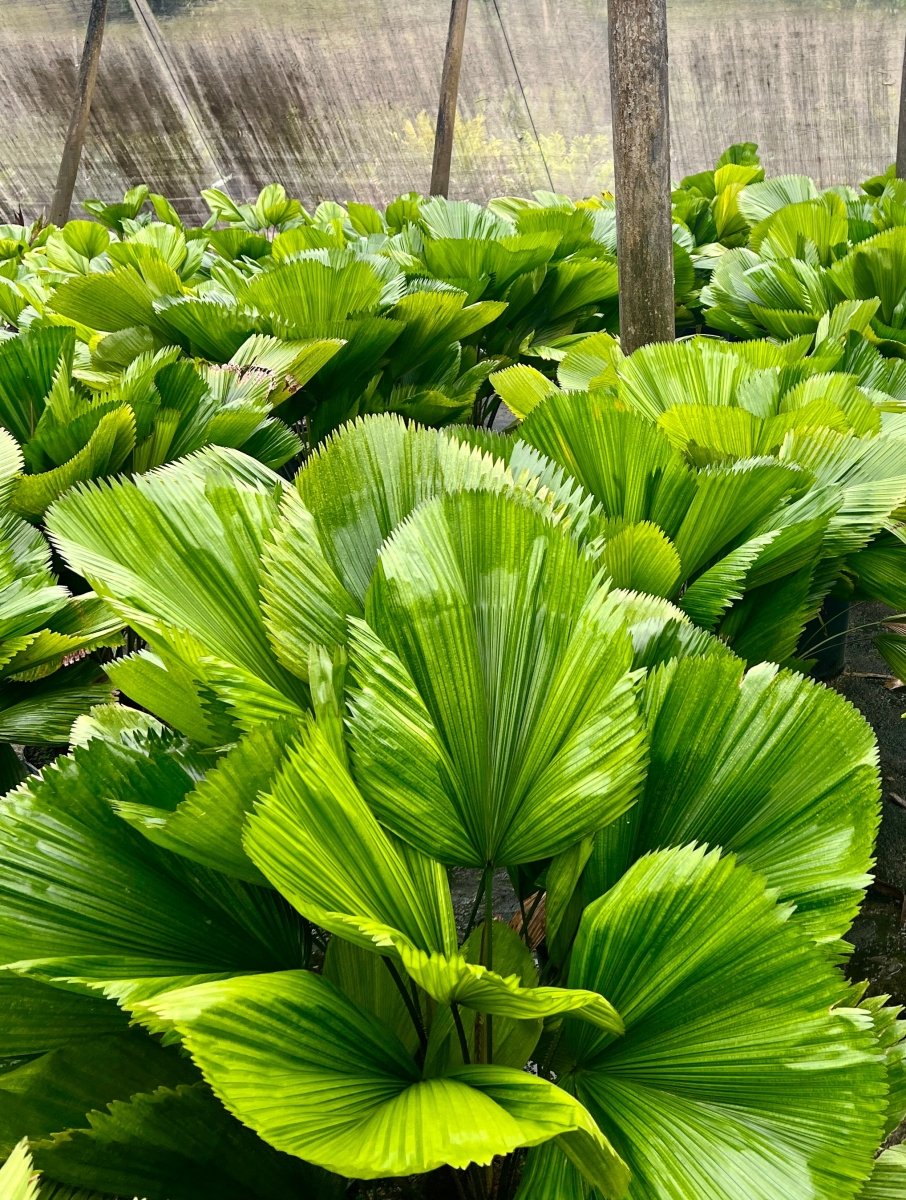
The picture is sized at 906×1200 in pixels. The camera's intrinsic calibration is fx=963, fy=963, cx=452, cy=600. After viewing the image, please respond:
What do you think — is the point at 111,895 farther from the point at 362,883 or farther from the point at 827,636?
the point at 827,636

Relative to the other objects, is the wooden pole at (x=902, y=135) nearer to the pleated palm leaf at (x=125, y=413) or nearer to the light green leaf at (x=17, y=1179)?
the pleated palm leaf at (x=125, y=413)

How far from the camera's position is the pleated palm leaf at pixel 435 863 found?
43cm

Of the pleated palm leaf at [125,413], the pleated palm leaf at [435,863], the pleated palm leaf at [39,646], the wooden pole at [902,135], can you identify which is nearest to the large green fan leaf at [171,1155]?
the pleated palm leaf at [435,863]

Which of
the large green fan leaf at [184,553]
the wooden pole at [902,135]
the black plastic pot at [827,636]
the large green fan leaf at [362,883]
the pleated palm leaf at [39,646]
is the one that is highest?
the large green fan leaf at [184,553]

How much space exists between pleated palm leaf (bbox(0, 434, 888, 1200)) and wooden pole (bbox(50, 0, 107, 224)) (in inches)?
238

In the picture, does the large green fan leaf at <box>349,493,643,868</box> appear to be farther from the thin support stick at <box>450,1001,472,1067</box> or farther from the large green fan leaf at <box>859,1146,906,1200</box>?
the large green fan leaf at <box>859,1146,906,1200</box>

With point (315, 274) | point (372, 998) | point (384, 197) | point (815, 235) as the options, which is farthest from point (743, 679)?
point (384, 197)

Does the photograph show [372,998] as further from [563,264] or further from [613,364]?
[563,264]

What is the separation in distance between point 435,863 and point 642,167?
1.64 meters

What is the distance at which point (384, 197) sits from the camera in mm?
8281

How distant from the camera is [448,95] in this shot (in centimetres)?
549

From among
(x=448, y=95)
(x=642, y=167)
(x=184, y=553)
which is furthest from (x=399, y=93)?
(x=184, y=553)

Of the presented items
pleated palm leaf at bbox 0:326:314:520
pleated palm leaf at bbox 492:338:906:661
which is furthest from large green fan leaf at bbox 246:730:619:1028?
pleated palm leaf at bbox 0:326:314:520

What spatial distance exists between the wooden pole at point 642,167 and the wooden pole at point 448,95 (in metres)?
3.93
